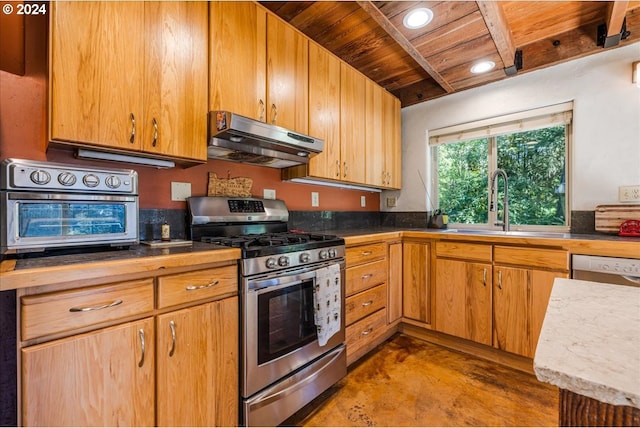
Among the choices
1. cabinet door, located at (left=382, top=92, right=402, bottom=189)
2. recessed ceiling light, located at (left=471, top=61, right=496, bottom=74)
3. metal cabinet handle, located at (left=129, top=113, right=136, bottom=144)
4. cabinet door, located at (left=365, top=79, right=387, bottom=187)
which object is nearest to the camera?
metal cabinet handle, located at (left=129, top=113, right=136, bottom=144)

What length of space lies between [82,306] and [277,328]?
32.0 inches

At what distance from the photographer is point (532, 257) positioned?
189 centimetres

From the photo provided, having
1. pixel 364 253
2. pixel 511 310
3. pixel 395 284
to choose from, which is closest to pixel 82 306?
pixel 364 253

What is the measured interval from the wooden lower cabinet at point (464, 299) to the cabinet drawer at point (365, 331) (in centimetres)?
47

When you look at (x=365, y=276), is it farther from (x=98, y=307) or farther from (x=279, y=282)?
(x=98, y=307)

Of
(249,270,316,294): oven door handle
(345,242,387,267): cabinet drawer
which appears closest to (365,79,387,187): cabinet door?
A: (345,242,387,267): cabinet drawer

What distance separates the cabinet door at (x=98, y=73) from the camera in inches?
43.2

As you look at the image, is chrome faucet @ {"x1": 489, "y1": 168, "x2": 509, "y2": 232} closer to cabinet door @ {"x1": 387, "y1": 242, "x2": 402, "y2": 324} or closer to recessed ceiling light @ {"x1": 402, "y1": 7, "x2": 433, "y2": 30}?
cabinet door @ {"x1": 387, "y1": 242, "x2": 402, "y2": 324}

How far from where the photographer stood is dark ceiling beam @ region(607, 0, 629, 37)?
161cm

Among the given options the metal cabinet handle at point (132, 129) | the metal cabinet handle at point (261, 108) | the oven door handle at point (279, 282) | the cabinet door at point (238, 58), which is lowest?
the oven door handle at point (279, 282)

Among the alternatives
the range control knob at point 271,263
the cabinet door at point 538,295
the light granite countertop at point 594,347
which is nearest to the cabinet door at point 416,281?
the cabinet door at point 538,295

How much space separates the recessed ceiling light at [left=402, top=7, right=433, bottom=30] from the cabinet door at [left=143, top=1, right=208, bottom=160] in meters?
1.21

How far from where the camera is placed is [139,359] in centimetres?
104

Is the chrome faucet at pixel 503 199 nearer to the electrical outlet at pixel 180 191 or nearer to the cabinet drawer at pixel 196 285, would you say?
the cabinet drawer at pixel 196 285
